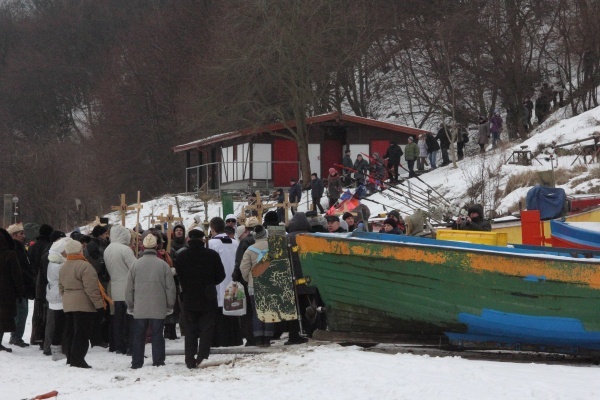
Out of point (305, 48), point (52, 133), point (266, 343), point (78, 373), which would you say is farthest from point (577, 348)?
point (52, 133)

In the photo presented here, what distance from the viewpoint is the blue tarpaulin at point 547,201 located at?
21.4 m

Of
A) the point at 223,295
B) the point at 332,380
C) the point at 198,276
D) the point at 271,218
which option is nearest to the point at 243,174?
the point at 223,295

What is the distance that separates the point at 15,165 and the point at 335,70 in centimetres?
2755

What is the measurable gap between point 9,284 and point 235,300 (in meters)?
3.47

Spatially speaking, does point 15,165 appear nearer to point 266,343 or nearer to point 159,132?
point 159,132

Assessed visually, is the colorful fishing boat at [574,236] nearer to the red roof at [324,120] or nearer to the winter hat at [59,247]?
the winter hat at [59,247]

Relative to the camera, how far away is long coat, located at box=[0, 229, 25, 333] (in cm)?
1526

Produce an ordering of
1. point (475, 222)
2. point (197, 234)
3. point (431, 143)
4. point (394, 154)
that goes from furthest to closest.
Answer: point (431, 143) → point (394, 154) → point (475, 222) → point (197, 234)

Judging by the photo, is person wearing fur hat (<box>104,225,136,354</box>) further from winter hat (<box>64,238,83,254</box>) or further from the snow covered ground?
the snow covered ground

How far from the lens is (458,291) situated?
39.7 ft

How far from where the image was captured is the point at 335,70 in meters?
49.0

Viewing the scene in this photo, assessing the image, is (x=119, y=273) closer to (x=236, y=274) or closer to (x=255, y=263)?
(x=236, y=274)

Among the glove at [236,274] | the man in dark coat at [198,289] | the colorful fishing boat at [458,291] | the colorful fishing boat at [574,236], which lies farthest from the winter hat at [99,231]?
the colorful fishing boat at [574,236]

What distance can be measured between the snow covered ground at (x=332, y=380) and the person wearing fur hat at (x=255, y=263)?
991 mm
